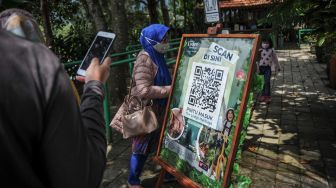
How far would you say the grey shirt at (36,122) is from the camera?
0.97 metres

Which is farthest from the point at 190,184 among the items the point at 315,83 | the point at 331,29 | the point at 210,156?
the point at 315,83

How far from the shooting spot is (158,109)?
3.39m

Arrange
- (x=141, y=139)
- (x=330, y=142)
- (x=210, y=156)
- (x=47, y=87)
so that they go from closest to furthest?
(x=47, y=87)
(x=210, y=156)
(x=141, y=139)
(x=330, y=142)

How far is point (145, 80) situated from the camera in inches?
121

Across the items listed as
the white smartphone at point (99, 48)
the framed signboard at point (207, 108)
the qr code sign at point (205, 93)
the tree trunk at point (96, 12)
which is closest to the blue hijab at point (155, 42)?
the framed signboard at point (207, 108)

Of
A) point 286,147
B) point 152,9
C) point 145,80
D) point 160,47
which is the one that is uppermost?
point 152,9

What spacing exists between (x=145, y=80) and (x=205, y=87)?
588 millimetres

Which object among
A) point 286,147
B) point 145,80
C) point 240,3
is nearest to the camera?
point 145,80

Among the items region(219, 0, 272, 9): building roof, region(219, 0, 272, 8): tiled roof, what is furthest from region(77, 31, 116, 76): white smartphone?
region(219, 0, 272, 9): building roof

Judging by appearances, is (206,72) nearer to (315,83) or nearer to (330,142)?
(330,142)

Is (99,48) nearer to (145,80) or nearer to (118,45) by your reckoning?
(145,80)

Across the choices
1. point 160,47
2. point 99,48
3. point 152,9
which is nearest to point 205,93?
point 160,47

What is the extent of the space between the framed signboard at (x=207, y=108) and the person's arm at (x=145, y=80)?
16 cm

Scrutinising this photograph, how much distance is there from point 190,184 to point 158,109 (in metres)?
0.92
